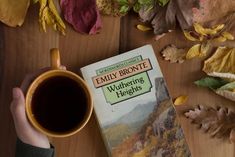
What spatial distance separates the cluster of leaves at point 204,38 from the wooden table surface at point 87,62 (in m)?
0.01

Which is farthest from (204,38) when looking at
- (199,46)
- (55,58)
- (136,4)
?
(55,58)

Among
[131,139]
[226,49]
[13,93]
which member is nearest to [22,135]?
[13,93]

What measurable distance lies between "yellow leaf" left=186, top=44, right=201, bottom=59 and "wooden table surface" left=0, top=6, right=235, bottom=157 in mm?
10

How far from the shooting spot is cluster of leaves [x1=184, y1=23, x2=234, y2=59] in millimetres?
882

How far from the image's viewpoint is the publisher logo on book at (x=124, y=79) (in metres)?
0.87

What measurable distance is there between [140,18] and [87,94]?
0.17 metres

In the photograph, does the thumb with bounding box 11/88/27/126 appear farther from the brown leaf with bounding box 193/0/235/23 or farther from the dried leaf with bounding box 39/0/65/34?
the brown leaf with bounding box 193/0/235/23

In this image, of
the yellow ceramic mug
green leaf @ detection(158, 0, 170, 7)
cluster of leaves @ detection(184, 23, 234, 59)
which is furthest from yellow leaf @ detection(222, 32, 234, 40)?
the yellow ceramic mug

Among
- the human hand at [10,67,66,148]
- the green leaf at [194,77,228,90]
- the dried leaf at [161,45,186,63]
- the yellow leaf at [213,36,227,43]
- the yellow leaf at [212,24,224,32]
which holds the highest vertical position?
the yellow leaf at [212,24,224,32]

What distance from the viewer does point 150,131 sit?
2.84 ft

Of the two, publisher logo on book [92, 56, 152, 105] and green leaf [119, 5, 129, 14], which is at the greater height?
green leaf [119, 5, 129, 14]

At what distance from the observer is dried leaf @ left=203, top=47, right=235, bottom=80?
874 millimetres

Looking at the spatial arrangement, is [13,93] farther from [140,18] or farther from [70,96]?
[140,18]

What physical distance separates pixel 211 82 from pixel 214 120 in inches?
2.5
